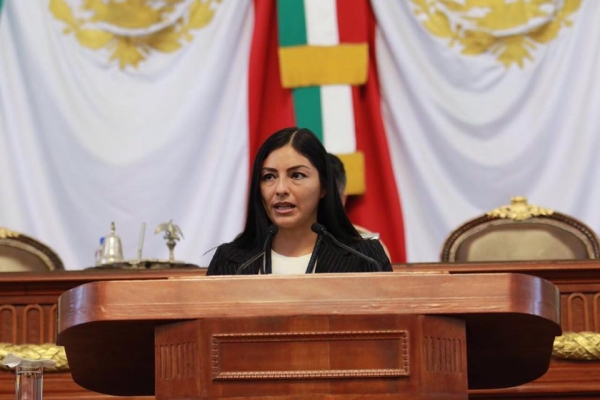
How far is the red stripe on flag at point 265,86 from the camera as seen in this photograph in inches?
229

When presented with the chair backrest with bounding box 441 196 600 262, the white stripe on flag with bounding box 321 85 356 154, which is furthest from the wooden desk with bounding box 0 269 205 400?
the white stripe on flag with bounding box 321 85 356 154

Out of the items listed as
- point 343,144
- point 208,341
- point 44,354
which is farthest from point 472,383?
point 343,144

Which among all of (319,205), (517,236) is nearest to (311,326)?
(319,205)

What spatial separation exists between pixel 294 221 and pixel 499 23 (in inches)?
123

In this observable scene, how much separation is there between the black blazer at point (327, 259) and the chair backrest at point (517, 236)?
5.58ft

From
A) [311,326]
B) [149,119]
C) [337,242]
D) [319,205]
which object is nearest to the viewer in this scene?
[311,326]

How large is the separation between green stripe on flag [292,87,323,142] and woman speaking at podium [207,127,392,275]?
266cm

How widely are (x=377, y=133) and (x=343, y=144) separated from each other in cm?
18

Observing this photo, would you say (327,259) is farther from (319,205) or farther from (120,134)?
(120,134)

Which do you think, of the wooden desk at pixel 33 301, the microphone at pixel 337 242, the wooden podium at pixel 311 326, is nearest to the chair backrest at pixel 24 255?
the wooden desk at pixel 33 301

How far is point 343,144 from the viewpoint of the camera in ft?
18.8

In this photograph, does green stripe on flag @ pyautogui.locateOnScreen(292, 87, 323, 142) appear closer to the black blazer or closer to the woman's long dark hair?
the woman's long dark hair

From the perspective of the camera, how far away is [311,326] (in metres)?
2.15

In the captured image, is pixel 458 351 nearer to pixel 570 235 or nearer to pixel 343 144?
pixel 570 235
